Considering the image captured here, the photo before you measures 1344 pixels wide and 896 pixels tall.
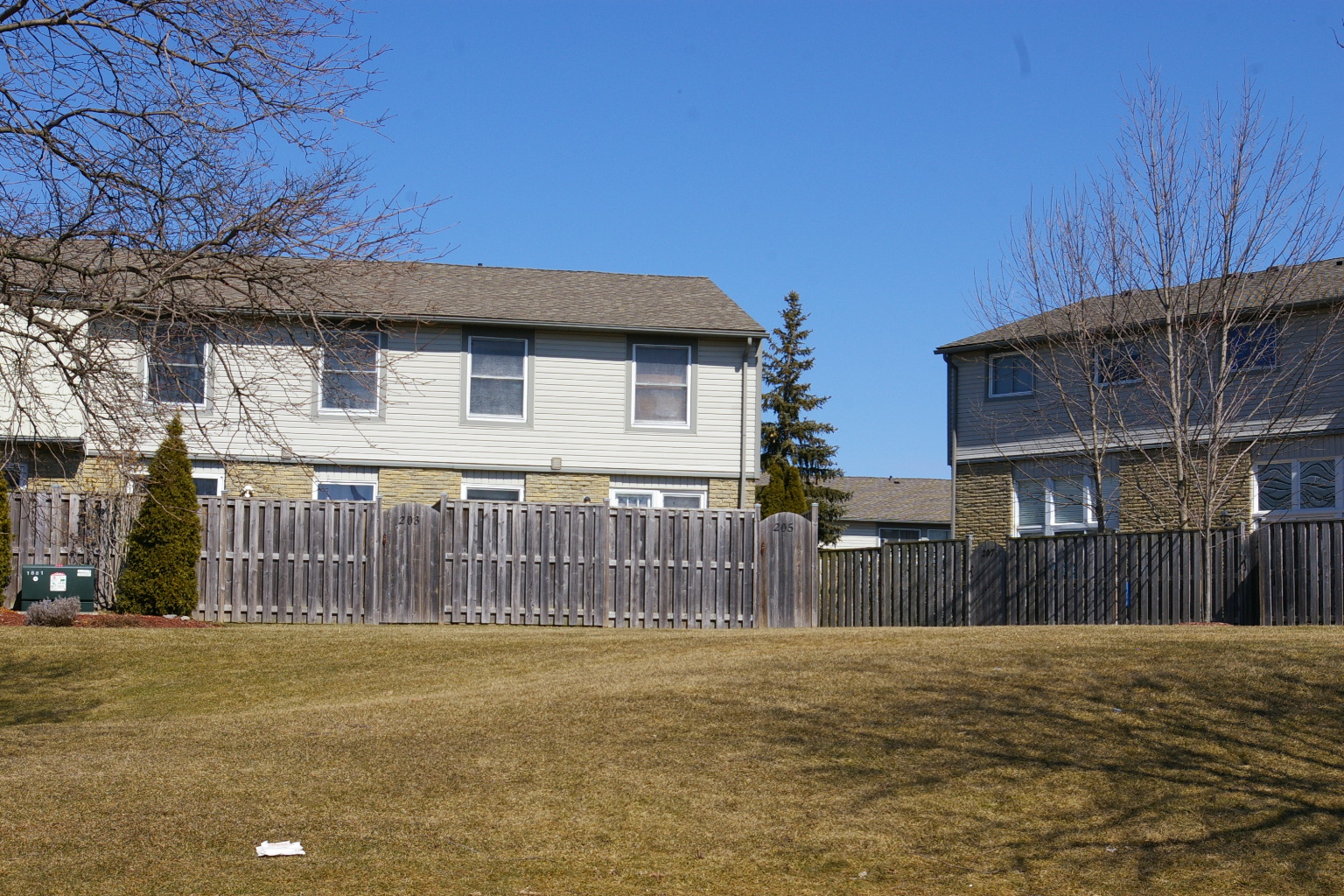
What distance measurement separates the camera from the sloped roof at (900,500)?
1895 inches

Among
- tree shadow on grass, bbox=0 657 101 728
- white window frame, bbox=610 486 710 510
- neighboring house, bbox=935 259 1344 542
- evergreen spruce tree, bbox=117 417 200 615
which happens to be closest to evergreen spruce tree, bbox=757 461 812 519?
white window frame, bbox=610 486 710 510

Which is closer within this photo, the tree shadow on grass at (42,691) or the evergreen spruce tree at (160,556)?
the tree shadow on grass at (42,691)

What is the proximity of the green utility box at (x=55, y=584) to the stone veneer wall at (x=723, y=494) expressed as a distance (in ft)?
34.4

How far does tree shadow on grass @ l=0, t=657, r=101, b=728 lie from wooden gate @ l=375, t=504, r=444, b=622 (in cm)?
560

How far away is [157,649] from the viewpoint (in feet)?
49.9

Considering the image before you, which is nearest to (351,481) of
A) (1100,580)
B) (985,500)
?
(1100,580)

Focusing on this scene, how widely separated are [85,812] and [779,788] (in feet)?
14.0

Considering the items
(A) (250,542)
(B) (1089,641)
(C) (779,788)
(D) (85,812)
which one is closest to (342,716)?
(D) (85,812)

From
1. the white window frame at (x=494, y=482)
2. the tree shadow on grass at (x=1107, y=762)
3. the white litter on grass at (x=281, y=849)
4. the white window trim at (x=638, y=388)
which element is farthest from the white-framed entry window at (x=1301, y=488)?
the white litter on grass at (x=281, y=849)

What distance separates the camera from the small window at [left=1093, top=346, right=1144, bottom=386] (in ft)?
71.0

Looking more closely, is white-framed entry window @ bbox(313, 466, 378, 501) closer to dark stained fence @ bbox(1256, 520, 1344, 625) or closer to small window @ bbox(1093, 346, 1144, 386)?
small window @ bbox(1093, 346, 1144, 386)

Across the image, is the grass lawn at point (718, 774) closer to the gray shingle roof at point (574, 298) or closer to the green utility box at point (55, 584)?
the green utility box at point (55, 584)

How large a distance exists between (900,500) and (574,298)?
2765 centimetres

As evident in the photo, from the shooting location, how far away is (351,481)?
2320 cm
